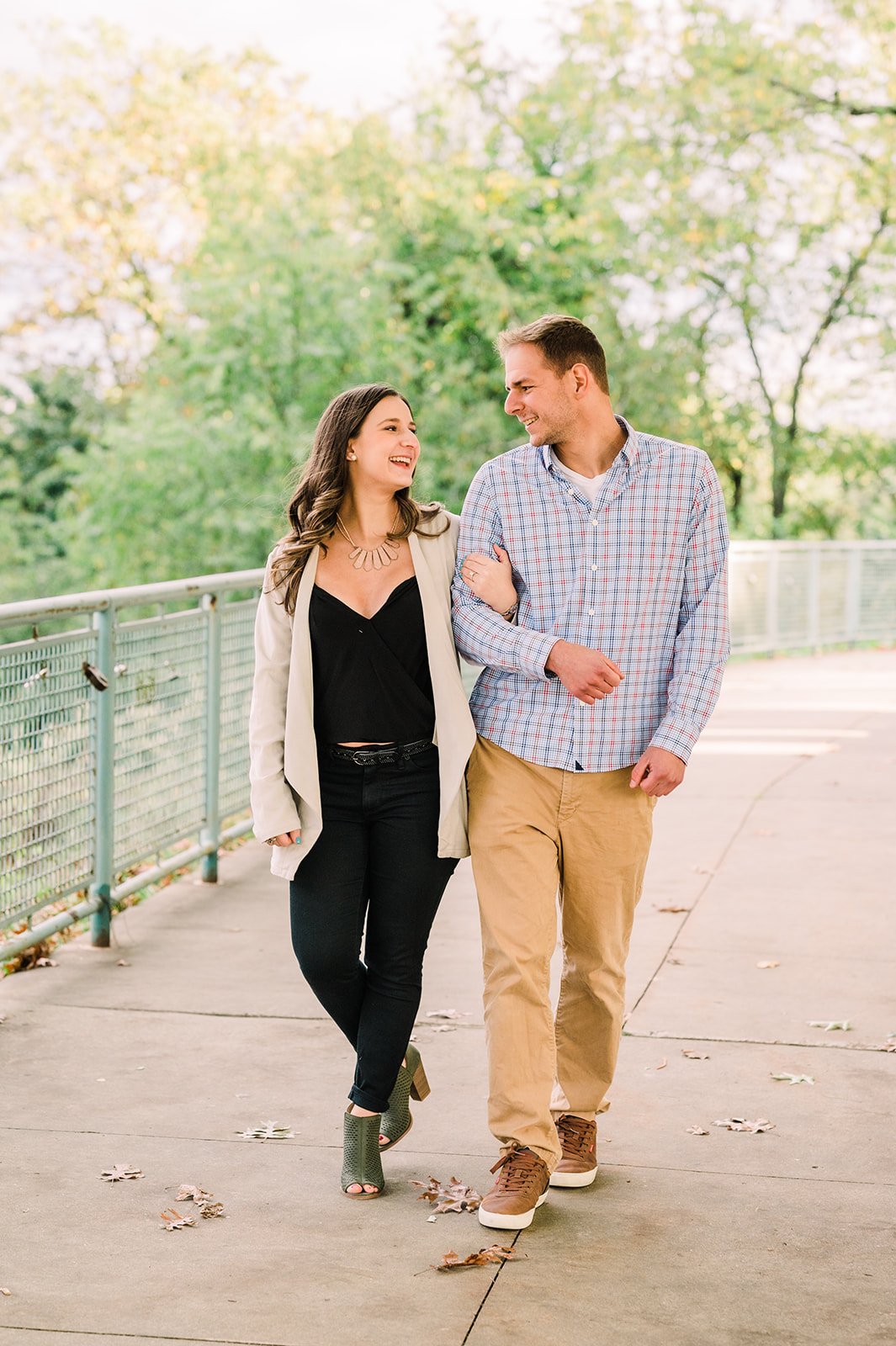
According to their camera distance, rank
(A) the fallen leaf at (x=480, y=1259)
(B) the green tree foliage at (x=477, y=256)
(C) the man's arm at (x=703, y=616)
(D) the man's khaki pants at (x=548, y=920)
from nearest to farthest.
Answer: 1. (A) the fallen leaf at (x=480, y=1259)
2. (D) the man's khaki pants at (x=548, y=920)
3. (C) the man's arm at (x=703, y=616)
4. (B) the green tree foliage at (x=477, y=256)

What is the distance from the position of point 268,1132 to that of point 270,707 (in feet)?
4.17

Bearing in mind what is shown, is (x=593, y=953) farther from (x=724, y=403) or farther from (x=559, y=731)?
(x=724, y=403)

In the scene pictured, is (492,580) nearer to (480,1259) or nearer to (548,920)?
(548,920)

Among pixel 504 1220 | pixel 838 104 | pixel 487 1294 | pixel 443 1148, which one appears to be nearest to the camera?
pixel 487 1294

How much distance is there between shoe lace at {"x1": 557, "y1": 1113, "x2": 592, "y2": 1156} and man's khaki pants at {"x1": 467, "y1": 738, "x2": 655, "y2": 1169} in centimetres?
3

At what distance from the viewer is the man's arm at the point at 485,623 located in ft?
13.1

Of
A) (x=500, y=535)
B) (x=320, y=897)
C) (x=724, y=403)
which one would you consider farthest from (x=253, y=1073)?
(x=724, y=403)

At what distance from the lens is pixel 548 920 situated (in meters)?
4.12

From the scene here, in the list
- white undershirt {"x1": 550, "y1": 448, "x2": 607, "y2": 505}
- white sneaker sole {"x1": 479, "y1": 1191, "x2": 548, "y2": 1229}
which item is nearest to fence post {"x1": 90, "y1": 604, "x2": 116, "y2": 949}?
white undershirt {"x1": 550, "y1": 448, "x2": 607, "y2": 505}

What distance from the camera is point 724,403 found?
3100cm

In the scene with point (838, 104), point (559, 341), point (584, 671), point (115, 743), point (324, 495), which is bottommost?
point (115, 743)

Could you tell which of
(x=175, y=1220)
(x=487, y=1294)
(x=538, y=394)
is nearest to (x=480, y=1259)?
(x=487, y=1294)

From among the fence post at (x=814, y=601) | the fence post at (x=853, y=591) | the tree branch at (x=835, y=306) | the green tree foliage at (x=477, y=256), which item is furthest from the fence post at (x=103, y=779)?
the tree branch at (x=835, y=306)

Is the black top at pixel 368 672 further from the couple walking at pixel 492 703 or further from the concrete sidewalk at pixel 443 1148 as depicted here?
the concrete sidewalk at pixel 443 1148
